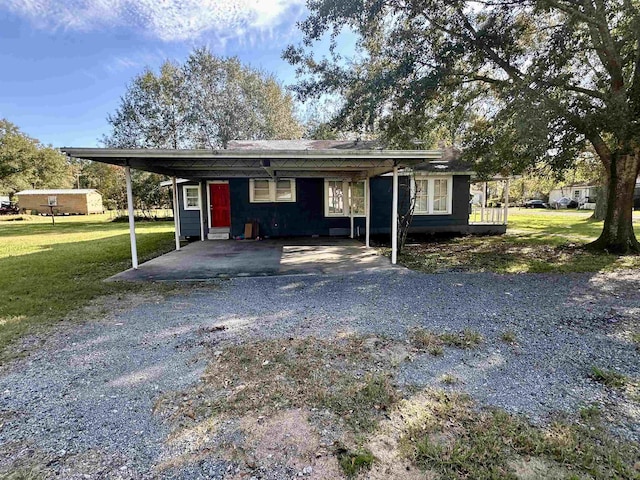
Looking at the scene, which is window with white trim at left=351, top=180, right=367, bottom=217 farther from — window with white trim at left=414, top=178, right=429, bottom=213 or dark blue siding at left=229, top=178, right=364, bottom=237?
window with white trim at left=414, top=178, right=429, bottom=213

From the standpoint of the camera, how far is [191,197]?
44.0 ft

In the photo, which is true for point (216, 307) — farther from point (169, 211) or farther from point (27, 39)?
point (169, 211)

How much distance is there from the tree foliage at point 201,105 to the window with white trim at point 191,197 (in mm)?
11981

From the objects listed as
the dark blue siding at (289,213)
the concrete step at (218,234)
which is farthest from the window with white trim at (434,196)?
the concrete step at (218,234)

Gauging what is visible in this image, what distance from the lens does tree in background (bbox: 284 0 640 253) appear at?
23.9 feet

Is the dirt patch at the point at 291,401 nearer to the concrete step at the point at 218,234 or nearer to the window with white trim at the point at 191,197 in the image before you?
the concrete step at the point at 218,234

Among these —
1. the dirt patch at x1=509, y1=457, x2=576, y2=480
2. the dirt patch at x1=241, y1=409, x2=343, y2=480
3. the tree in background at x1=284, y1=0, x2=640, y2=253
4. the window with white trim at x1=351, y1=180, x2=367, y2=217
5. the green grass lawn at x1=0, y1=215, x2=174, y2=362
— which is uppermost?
the tree in background at x1=284, y1=0, x2=640, y2=253

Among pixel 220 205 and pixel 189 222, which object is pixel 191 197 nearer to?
pixel 189 222

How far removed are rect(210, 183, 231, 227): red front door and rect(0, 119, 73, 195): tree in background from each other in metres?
29.0

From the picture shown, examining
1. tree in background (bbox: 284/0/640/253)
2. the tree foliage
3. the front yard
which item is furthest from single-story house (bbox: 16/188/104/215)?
the front yard

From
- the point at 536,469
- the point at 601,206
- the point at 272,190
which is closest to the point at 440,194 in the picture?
the point at 272,190

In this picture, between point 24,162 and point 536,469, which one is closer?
point 536,469

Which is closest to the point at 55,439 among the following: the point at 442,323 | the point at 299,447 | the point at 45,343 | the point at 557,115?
the point at 299,447

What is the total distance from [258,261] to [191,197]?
21.5 feet
